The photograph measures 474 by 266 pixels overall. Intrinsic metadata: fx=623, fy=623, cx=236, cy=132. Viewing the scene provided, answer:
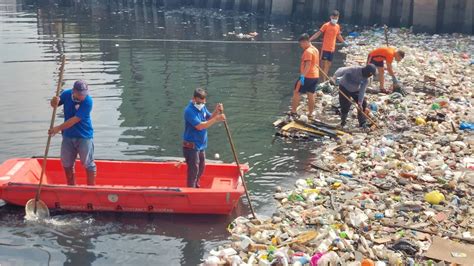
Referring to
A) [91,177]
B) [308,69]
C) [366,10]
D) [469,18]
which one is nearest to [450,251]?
[91,177]

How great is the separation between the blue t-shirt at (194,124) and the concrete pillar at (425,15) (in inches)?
776

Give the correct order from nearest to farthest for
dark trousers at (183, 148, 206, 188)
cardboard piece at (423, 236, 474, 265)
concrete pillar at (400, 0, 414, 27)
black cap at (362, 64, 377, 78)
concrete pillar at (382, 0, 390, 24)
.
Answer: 1. cardboard piece at (423, 236, 474, 265)
2. dark trousers at (183, 148, 206, 188)
3. black cap at (362, 64, 377, 78)
4. concrete pillar at (400, 0, 414, 27)
5. concrete pillar at (382, 0, 390, 24)

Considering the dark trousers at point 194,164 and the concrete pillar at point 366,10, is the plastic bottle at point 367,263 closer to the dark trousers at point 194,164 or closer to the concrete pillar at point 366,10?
the dark trousers at point 194,164

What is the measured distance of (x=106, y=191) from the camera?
30.9 feet

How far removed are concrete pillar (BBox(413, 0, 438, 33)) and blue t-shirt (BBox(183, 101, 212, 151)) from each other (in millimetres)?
19721

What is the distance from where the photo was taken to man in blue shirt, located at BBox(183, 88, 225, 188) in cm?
934

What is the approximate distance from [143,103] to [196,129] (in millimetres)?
7380

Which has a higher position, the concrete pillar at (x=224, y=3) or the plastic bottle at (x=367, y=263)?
the concrete pillar at (x=224, y=3)

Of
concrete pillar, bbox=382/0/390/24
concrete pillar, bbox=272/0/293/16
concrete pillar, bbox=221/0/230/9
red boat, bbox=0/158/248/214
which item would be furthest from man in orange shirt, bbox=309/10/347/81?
concrete pillar, bbox=221/0/230/9

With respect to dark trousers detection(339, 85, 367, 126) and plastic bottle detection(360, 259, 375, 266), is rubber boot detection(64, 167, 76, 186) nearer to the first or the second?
plastic bottle detection(360, 259, 375, 266)

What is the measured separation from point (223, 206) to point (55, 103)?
2.99 meters

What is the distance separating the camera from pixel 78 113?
942 centimetres

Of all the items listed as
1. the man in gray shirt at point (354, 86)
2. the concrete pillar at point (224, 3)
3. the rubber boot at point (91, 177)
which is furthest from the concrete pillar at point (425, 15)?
the rubber boot at point (91, 177)

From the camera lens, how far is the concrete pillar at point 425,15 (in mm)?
26750
